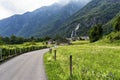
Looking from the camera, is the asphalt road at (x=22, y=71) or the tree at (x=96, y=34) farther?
the tree at (x=96, y=34)

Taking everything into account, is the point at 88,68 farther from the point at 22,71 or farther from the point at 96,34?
the point at 96,34

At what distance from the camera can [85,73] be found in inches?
750

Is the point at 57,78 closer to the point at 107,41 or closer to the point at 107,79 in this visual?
the point at 107,79

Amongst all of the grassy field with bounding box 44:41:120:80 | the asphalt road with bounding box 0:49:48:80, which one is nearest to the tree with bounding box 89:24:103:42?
the grassy field with bounding box 44:41:120:80

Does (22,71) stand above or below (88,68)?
below

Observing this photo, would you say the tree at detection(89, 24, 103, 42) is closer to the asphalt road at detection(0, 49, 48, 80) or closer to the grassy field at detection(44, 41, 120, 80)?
the grassy field at detection(44, 41, 120, 80)

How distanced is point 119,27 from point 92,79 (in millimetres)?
111585

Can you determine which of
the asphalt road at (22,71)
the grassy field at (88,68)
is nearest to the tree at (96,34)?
the grassy field at (88,68)

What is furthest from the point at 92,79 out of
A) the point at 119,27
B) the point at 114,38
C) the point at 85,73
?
the point at 119,27

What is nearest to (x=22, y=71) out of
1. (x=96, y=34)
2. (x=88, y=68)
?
(x=88, y=68)

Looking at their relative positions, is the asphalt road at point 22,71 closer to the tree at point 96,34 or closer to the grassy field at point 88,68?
the grassy field at point 88,68

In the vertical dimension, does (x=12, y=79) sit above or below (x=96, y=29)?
below

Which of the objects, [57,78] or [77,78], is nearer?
[77,78]

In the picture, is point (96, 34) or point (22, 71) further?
point (96, 34)
